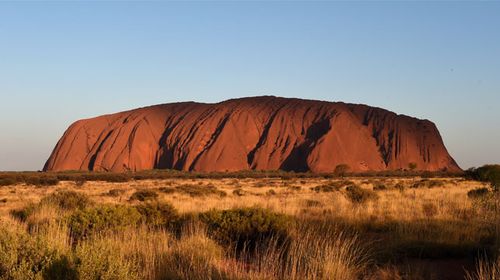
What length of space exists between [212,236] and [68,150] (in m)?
96.0

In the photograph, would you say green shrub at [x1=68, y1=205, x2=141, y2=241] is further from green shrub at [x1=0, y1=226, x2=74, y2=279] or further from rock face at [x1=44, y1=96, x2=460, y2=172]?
rock face at [x1=44, y1=96, x2=460, y2=172]

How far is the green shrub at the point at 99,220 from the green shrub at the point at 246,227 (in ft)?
5.02

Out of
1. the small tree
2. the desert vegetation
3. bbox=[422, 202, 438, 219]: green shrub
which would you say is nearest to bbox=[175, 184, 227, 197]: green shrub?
bbox=[422, 202, 438, 219]: green shrub

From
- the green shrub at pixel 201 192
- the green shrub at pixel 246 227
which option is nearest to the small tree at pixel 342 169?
the green shrub at pixel 201 192

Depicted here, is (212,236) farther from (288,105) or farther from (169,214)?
(288,105)

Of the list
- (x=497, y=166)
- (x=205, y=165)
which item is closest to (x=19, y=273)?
(x=497, y=166)

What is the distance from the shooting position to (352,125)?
90.5 meters

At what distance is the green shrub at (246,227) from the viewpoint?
9.43 m

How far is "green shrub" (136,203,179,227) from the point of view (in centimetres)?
1136

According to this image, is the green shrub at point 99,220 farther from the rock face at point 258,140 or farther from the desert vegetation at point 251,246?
the rock face at point 258,140

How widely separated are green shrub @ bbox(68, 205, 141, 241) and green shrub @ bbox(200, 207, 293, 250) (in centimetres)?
153

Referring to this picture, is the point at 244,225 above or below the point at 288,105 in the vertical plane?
below

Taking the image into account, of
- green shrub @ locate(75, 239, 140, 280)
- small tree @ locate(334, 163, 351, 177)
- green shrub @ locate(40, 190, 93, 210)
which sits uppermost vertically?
green shrub @ locate(75, 239, 140, 280)

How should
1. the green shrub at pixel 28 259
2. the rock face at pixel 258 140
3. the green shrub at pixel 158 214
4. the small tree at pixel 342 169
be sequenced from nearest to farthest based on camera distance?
the green shrub at pixel 28 259
the green shrub at pixel 158 214
the small tree at pixel 342 169
the rock face at pixel 258 140
